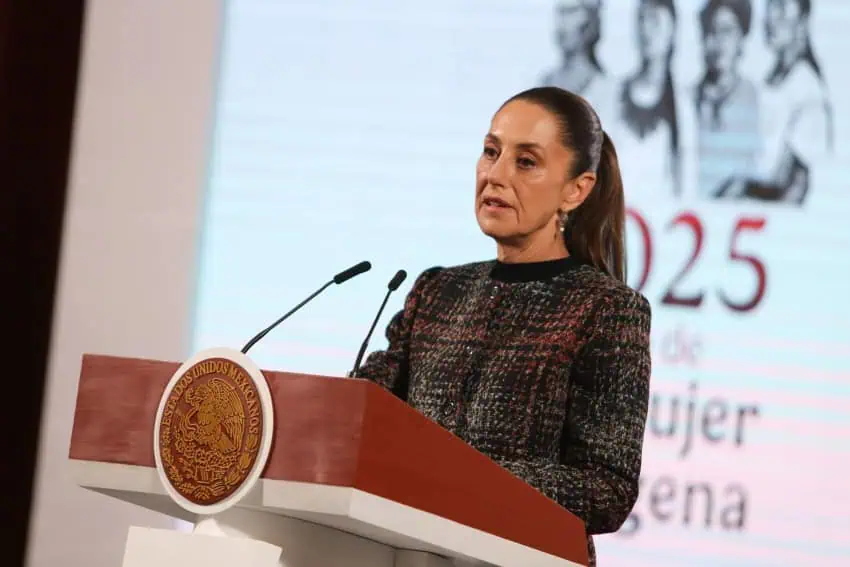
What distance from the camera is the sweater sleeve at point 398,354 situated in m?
2.20

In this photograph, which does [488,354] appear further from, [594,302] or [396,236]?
[396,236]

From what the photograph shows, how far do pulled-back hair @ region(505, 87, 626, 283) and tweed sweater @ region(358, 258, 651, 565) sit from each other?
0.22ft

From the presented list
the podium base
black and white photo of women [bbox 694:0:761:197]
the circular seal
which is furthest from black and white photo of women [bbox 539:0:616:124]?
the circular seal

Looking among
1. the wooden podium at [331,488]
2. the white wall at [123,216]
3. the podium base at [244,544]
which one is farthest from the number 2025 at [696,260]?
the podium base at [244,544]

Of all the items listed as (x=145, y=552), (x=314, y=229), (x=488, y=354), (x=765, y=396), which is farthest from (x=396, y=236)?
(x=145, y=552)

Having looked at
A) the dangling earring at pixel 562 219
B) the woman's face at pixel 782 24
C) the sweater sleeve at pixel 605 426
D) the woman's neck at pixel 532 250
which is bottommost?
the sweater sleeve at pixel 605 426

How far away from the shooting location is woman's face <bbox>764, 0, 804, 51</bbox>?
3.27 m

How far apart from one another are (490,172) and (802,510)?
1.44m

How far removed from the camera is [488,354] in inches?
84.3

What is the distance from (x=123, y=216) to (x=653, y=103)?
146 cm

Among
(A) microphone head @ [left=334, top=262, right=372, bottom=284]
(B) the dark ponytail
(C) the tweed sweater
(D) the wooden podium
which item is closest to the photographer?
(D) the wooden podium

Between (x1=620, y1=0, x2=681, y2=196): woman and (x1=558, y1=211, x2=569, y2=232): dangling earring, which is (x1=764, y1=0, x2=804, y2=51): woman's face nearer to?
(x1=620, y1=0, x2=681, y2=196): woman

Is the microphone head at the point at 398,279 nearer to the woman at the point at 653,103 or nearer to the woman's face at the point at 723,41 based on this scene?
the woman at the point at 653,103

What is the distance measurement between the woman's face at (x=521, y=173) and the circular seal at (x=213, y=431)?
86cm
